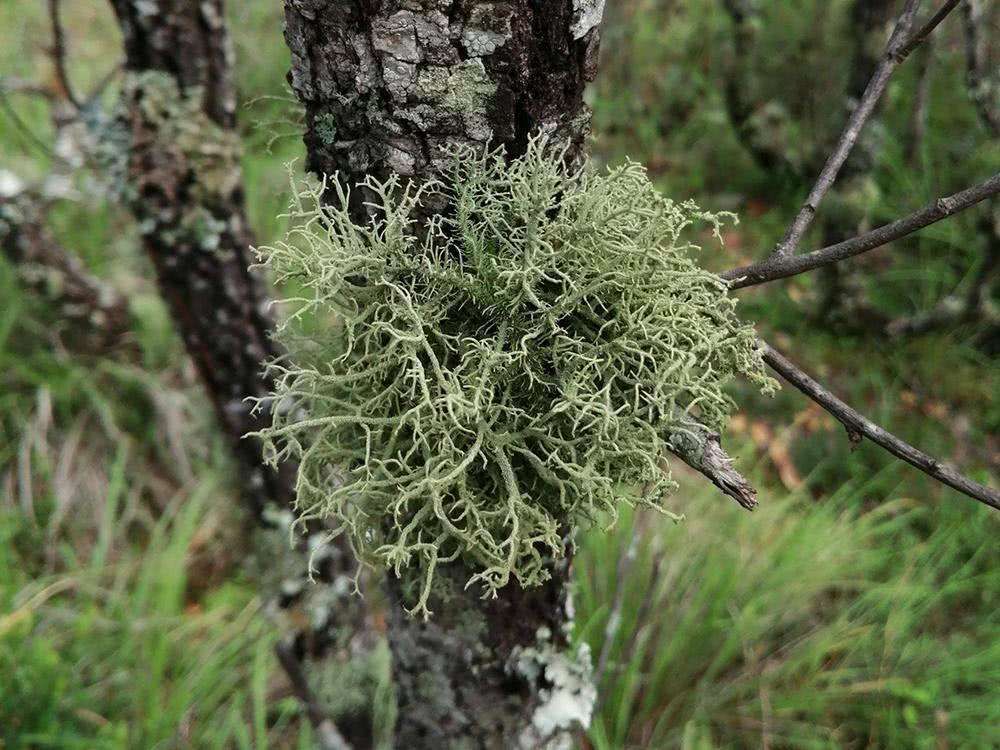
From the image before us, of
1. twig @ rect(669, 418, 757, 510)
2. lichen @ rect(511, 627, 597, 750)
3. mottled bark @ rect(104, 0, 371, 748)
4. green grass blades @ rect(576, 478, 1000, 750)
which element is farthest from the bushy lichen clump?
green grass blades @ rect(576, 478, 1000, 750)

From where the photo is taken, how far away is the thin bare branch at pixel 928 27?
770mm

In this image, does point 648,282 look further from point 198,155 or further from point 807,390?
point 198,155

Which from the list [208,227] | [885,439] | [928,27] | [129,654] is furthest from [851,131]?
[129,654]

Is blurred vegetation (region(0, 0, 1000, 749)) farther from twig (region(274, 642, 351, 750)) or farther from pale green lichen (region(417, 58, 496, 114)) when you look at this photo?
pale green lichen (region(417, 58, 496, 114))

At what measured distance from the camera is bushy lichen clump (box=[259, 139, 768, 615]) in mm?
673

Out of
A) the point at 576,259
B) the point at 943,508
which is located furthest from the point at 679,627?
the point at 576,259

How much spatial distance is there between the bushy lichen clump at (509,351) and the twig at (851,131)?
106mm

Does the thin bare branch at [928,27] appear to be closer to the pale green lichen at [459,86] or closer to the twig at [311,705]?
the pale green lichen at [459,86]

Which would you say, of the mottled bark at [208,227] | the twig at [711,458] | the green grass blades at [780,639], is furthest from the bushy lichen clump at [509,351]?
the green grass blades at [780,639]

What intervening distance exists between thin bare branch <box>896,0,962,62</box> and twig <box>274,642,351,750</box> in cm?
153

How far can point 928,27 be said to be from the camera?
0.78 metres

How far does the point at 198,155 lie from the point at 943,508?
230 centimetres

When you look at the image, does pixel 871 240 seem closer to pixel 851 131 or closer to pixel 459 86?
pixel 851 131

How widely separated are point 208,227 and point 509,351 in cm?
103
